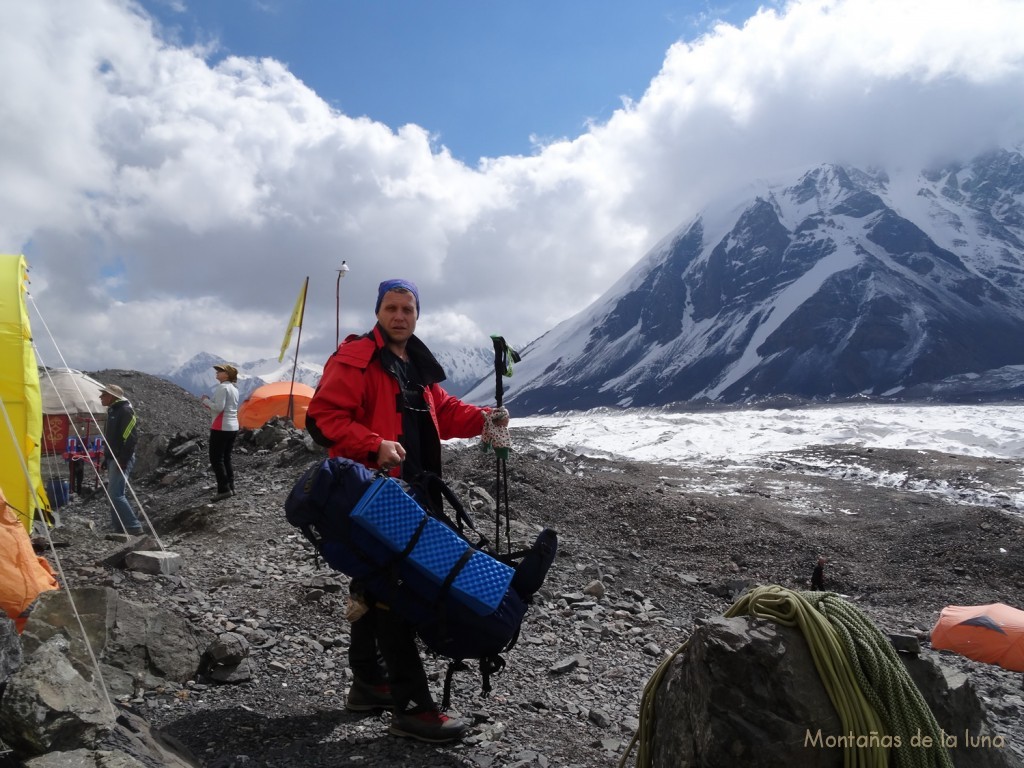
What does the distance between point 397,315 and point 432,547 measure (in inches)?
50.5

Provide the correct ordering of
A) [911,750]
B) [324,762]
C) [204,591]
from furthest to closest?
1. [204,591]
2. [324,762]
3. [911,750]

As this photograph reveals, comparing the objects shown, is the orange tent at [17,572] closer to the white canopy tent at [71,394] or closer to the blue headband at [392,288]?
the blue headband at [392,288]

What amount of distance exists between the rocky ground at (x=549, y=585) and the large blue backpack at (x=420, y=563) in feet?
2.11

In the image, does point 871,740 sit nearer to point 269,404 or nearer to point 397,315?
point 397,315

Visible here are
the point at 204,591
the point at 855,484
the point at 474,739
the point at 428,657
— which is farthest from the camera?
the point at 855,484

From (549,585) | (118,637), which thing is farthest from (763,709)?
(549,585)

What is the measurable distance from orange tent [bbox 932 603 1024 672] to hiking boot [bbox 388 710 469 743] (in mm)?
6117

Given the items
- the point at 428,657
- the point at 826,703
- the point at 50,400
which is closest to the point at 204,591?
the point at 428,657

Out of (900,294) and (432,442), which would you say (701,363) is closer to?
(900,294)

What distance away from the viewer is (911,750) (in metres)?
2.47

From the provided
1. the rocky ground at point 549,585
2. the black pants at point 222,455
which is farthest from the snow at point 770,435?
the black pants at point 222,455

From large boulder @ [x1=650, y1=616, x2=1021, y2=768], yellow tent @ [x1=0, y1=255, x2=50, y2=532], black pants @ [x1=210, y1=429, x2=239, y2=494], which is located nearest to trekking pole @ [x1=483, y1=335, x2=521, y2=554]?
large boulder @ [x1=650, y1=616, x2=1021, y2=768]

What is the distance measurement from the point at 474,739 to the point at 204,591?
3225 millimetres

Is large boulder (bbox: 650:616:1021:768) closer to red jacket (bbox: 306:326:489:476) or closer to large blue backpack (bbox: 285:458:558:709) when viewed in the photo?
large blue backpack (bbox: 285:458:558:709)
